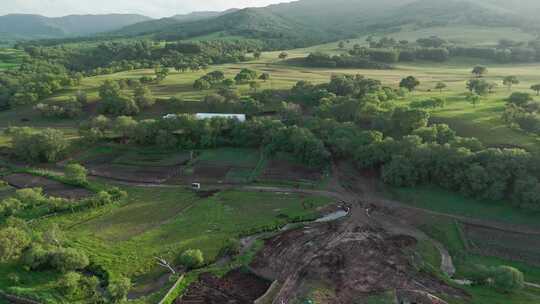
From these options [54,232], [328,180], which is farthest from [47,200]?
[328,180]

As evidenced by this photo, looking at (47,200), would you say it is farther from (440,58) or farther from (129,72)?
(440,58)

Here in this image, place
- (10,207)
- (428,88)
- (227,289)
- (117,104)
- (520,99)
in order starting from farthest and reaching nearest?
(428,88), (117,104), (520,99), (10,207), (227,289)

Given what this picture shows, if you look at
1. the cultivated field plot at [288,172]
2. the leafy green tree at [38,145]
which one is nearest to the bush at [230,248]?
the cultivated field plot at [288,172]

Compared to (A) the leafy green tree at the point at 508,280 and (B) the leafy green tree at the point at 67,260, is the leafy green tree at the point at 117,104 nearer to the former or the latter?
(B) the leafy green tree at the point at 67,260

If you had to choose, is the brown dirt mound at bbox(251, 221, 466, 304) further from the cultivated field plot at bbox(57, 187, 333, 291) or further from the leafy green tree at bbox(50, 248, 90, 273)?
the leafy green tree at bbox(50, 248, 90, 273)

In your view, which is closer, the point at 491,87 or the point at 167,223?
the point at 167,223

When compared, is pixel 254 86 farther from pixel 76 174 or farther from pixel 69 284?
pixel 69 284

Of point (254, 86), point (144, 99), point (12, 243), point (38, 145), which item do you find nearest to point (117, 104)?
point (144, 99)

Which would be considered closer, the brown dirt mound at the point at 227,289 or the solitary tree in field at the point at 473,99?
the brown dirt mound at the point at 227,289
